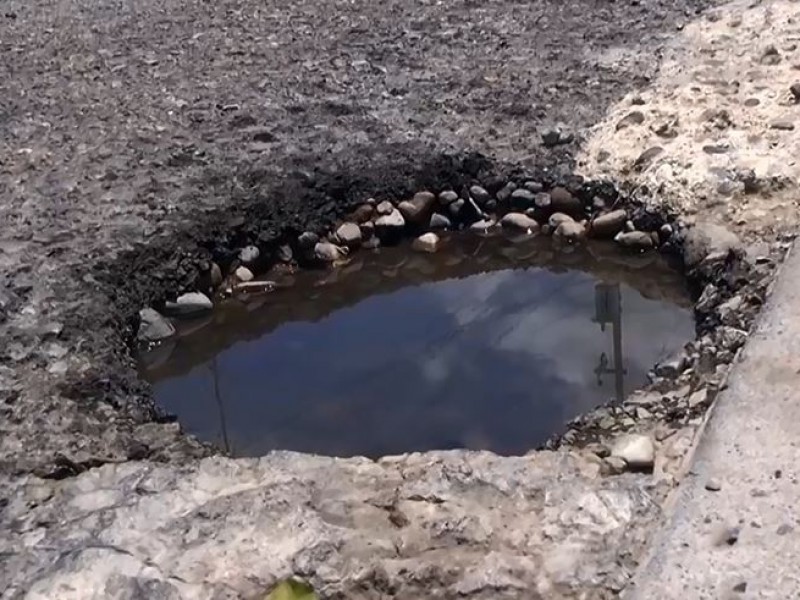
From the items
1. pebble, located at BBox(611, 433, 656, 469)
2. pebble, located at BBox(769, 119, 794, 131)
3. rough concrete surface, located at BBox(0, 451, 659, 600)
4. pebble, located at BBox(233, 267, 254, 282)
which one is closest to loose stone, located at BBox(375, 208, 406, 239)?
pebble, located at BBox(233, 267, 254, 282)

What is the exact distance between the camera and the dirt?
4625mm

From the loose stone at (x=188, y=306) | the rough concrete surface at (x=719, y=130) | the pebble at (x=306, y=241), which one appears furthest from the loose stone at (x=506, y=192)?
the loose stone at (x=188, y=306)

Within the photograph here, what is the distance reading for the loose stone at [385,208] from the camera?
19.0 feet

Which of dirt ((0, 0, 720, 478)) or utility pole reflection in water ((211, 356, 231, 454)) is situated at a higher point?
dirt ((0, 0, 720, 478))

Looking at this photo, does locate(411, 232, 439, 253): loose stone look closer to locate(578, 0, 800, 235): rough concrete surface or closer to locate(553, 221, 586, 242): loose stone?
locate(553, 221, 586, 242): loose stone

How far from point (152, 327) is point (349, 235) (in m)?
1.10

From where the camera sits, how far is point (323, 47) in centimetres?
730

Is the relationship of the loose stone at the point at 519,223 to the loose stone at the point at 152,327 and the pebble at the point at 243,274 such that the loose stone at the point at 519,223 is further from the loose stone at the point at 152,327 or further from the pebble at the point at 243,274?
the loose stone at the point at 152,327

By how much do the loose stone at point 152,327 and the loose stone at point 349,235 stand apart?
98cm

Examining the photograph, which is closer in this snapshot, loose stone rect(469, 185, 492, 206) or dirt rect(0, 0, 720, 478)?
dirt rect(0, 0, 720, 478)

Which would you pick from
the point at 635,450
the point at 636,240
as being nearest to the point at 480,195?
the point at 636,240

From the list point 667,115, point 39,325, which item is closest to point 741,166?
point 667,115

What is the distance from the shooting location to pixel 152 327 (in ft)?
16.9

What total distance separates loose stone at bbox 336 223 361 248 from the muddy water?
0.31 ft
